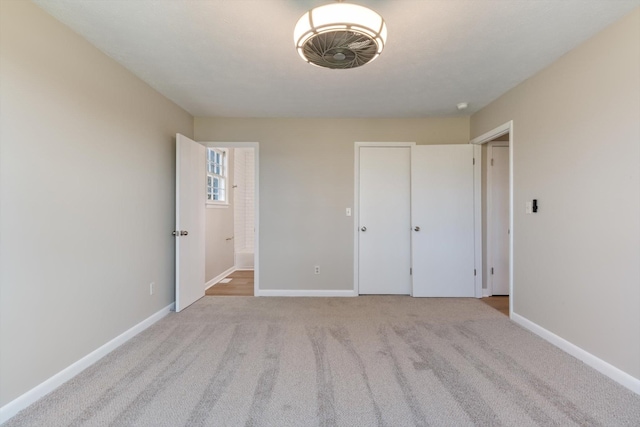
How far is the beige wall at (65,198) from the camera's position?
5.17ft

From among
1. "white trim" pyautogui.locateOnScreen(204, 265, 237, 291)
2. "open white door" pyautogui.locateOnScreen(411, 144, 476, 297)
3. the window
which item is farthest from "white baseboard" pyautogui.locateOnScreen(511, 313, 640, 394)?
the window

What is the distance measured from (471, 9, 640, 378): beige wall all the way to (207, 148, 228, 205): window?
4.07m

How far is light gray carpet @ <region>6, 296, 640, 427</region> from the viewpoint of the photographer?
1554 millimetres

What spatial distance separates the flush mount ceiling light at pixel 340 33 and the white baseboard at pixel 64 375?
2.55 m

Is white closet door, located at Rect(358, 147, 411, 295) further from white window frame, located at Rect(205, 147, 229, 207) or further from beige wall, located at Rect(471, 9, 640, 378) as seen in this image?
white window frame, located at Rect(205, 147, 229, 207)

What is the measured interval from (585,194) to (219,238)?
4499 millimetres

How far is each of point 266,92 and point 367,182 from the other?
1.70 metres

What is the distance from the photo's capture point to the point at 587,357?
2.07m

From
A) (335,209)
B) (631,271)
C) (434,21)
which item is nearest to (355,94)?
(434,21)

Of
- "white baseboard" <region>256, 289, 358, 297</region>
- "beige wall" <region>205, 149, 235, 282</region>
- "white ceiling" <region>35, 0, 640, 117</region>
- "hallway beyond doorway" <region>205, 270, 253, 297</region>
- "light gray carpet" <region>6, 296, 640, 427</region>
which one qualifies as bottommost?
"light gray carpet" <region>6, 296, 640, 427</region>

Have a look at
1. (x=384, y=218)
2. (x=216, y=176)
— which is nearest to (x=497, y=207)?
(x=384, y=218)

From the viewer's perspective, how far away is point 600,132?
1980 millimetres

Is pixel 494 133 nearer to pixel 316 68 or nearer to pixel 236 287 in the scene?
pixel 316 68

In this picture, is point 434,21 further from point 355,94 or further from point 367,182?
point 367,182
